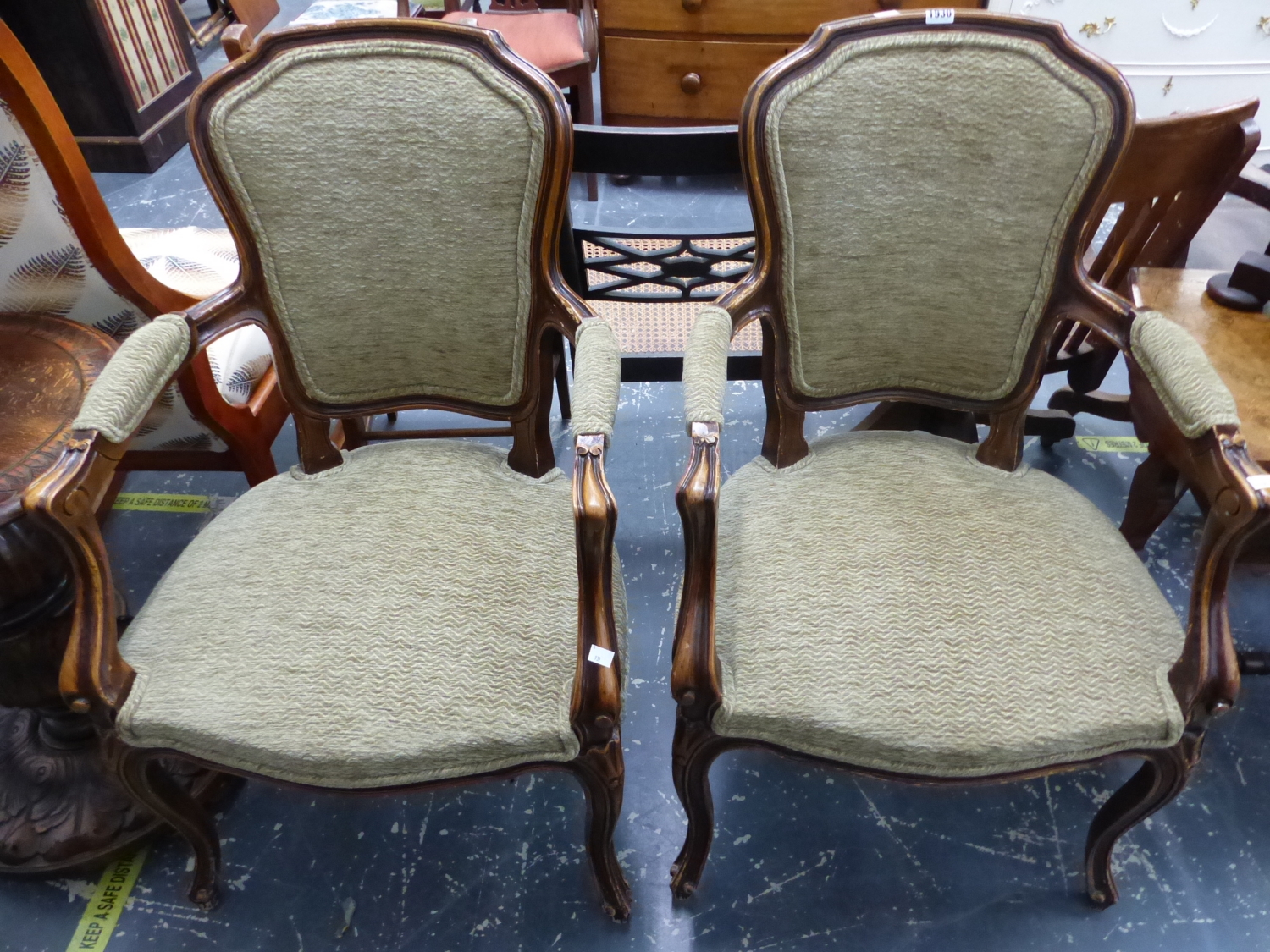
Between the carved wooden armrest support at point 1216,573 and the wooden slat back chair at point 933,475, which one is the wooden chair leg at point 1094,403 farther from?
the carved wooden armrest support at point 1216,573

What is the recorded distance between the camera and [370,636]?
1047 mm

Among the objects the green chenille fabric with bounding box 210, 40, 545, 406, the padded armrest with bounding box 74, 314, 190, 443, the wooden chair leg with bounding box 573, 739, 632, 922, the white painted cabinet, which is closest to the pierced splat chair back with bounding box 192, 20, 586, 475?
the green chenille fabric with bounding box 210, 40, 545, 406

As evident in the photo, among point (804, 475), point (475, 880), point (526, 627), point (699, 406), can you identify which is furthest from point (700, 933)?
point (699, 406)

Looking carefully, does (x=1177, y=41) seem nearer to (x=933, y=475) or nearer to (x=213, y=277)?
(x=933, y=475)

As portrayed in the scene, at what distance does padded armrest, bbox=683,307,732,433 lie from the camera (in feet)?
3.25

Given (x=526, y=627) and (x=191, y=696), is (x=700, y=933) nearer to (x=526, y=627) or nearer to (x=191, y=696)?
(x=526, y=627)

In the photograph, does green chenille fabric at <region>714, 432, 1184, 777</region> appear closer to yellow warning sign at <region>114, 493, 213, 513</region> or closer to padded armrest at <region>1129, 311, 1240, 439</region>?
padded armrest at <region>1129, 311, 1240, 439</region>

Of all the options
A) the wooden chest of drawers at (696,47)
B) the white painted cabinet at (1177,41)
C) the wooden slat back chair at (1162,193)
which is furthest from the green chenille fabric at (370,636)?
the white painted cabinet at (1177,41)

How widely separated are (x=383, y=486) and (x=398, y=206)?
0.40 m

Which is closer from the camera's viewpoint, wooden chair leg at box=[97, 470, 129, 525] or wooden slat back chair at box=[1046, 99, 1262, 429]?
wooden slat back chair at box=[1046, 99, 1262, 429]

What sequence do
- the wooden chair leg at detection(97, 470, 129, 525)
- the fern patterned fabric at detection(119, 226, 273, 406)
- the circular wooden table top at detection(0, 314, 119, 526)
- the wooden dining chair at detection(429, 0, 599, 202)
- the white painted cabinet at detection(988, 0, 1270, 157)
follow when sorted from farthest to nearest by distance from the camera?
the wooden dining chair at detection(429, 0, 599, 202) → the white painted cabinet at detection(988, 0, 1270, 157) → the wooden chair leg at detection(97, 470, 129, 525) → the fern patterned fabric at detection(119, 226, 273, 406) → the circular wooden table top at detection(0, 314, 119, 526)

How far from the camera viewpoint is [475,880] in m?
1.31

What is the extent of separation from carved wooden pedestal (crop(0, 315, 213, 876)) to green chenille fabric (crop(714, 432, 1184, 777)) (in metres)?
0.87

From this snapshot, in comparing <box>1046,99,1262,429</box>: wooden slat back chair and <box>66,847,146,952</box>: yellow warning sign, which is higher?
<box>1046,99,1262,429</box>: wooden slat back chair
